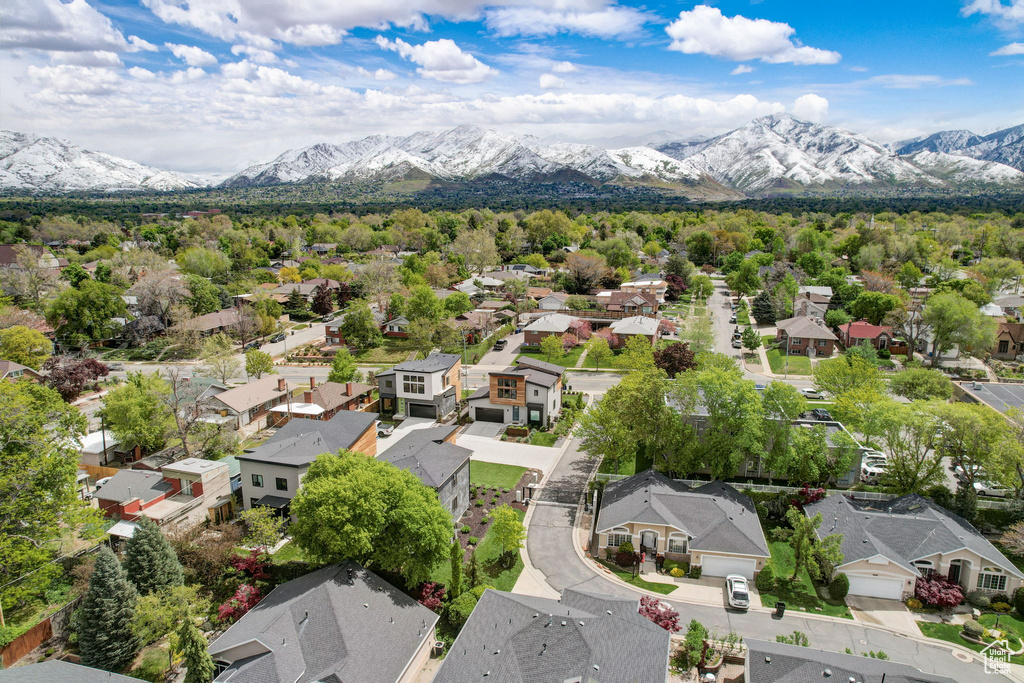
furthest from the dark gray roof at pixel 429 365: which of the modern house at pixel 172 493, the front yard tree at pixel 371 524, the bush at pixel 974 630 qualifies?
the bush at pixel 974 630

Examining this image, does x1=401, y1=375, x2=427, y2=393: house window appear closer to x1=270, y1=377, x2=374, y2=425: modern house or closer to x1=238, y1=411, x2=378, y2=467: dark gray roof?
x1=270, y1=377, x2=374, y2=425: modern house

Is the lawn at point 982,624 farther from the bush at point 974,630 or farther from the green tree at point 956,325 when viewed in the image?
the green tree at point 956,325

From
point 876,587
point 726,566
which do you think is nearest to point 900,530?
point 876,587

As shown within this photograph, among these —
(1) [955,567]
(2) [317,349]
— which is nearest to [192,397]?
(2) [317,349]

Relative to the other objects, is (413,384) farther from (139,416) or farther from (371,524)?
(371,524)

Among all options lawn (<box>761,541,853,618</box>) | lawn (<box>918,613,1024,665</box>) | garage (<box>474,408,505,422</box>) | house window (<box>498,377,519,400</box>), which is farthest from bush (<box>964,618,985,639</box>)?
garage (<box>474,408,505,422</box>)

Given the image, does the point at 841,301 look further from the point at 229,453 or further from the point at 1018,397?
the point at 229,453
